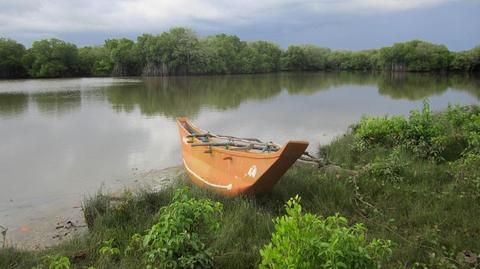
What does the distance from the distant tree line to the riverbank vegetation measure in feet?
187

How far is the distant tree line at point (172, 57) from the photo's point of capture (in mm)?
62531

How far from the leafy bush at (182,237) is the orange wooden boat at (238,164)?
1.86 m

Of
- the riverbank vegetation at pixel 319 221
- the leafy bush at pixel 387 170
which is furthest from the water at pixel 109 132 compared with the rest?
the leafy bush at pixel 387 170

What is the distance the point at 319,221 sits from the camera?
2.68 metres

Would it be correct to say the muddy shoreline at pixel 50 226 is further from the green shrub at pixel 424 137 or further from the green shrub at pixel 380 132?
the green shrub at pixel 424 137

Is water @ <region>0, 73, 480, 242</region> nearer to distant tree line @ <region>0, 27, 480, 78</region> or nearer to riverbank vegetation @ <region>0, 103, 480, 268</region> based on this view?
riverbank vegetation @ <region>0, 103, 480, 268</region>

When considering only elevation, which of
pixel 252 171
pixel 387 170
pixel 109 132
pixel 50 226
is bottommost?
pixel 50 226

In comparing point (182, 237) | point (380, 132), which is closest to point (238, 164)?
point (182, 237)

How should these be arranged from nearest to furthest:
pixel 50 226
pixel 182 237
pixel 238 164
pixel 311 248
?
1. pixel 311 248
2. pixel 182 237
3. pixel 238 164
4. pixel 50 226

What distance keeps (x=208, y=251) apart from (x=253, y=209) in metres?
1.77

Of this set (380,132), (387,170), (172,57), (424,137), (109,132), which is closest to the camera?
(387,170)

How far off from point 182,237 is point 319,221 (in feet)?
4.37

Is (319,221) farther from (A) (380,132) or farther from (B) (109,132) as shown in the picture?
(B) (109,132)

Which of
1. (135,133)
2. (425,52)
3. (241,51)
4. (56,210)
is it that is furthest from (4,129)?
(425,52)
